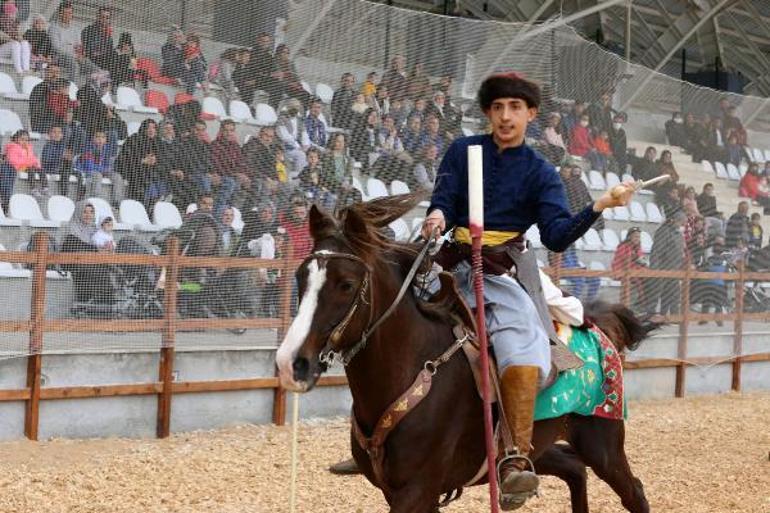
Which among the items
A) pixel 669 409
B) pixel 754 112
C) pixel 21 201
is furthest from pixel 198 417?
pixel 754 112

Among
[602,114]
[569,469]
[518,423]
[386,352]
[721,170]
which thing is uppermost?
[602,114]

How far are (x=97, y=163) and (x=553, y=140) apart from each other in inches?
165

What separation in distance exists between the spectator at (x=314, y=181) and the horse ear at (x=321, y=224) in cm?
415

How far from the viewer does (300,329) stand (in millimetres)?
3500

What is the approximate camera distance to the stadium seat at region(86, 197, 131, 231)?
713cm

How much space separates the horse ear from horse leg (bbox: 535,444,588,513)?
2065mm

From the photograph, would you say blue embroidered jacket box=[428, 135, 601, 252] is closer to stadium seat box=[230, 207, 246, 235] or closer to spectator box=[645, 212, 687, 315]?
stadium seat box=[230, 207, 246, 235]

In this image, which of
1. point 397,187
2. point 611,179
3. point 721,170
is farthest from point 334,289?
point 721,170

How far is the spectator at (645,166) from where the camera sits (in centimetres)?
1035

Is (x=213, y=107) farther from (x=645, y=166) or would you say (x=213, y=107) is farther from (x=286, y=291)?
(x=645, y=166)

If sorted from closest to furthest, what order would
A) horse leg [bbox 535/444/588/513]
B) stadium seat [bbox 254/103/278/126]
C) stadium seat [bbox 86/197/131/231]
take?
1. horse leg [bbox 535/444/588/513]
2. stadium seat [bbox 86/197/131/231]
3. stadium seat [bbox 254/103/278/126]

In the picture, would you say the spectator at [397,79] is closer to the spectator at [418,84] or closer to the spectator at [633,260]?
the spectator at [418,84]

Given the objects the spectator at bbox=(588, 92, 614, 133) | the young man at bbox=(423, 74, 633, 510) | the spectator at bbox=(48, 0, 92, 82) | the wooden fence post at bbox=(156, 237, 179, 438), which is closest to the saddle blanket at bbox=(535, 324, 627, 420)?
the young man at bbox=(423, 74, 633, 510)

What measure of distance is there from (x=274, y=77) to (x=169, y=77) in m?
0.84
